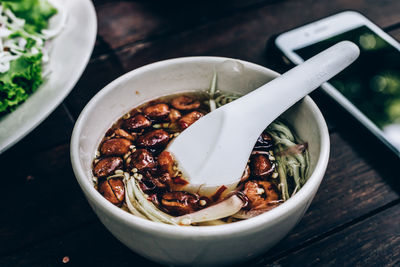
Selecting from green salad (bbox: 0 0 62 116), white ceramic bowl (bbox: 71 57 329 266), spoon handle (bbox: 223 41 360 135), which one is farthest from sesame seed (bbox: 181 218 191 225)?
green salad (bbox: 0 0 62 116)

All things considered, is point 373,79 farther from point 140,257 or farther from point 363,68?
point 140,257

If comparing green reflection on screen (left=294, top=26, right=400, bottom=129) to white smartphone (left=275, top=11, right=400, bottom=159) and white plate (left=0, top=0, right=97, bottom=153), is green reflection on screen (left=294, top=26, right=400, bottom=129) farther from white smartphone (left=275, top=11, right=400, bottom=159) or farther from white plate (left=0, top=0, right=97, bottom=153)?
white plate (left=0, top=0, right=97, bottom=153)

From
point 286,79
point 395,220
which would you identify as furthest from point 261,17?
point 395,220

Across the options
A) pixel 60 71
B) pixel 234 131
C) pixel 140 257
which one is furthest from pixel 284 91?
pixel 60 71

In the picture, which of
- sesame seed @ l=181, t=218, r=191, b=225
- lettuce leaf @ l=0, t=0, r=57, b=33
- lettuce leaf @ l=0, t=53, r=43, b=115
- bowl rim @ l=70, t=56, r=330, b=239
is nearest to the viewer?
bowl rim @ l=70, t=56, r=330, b=239

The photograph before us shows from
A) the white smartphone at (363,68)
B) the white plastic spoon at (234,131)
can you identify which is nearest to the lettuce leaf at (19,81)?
the white plastic spoon at (234,131)

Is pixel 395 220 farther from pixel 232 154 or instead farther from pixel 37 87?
pixel 37 87

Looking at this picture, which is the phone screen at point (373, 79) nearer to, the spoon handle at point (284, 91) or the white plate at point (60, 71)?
the spoon handle at point (284, 91)
